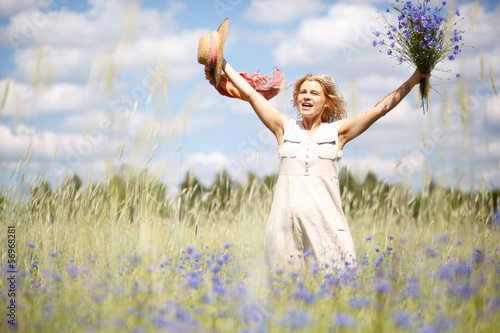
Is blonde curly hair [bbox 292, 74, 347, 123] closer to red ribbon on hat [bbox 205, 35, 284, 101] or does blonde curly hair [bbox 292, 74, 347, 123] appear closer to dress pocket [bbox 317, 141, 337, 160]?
red ribbon on hat [bbox 205, 35, 284, 101]

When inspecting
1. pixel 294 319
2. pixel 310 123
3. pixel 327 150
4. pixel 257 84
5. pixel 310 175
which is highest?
pixel 257 84

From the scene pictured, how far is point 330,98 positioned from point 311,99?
278mm

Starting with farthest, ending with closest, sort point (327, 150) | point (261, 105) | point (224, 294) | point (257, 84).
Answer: point (257, 84) < point (261, 105) < point (327, 150) < point (224, 294)

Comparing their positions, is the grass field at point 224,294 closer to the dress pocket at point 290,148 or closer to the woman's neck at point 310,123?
the dress pocket at point 290,148

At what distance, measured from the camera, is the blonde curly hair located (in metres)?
3.74

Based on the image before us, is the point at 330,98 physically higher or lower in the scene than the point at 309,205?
higher

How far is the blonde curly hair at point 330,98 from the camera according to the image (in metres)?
3.74

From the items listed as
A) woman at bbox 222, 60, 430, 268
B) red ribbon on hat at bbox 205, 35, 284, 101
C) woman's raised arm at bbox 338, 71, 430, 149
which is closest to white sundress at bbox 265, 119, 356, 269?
woman at bbox 222, 60, 430, 268

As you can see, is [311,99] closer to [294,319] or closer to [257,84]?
[257,84]

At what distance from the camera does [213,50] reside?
3561 millimetres

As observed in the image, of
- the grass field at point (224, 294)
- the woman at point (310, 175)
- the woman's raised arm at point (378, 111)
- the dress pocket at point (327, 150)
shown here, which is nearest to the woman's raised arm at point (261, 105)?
the woman at point (310, 175)

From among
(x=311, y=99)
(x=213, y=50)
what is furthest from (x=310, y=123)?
(x=213, y=50)

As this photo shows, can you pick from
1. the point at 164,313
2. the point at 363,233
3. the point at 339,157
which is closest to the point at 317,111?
the point at 339,157

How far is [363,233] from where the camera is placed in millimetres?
5094
